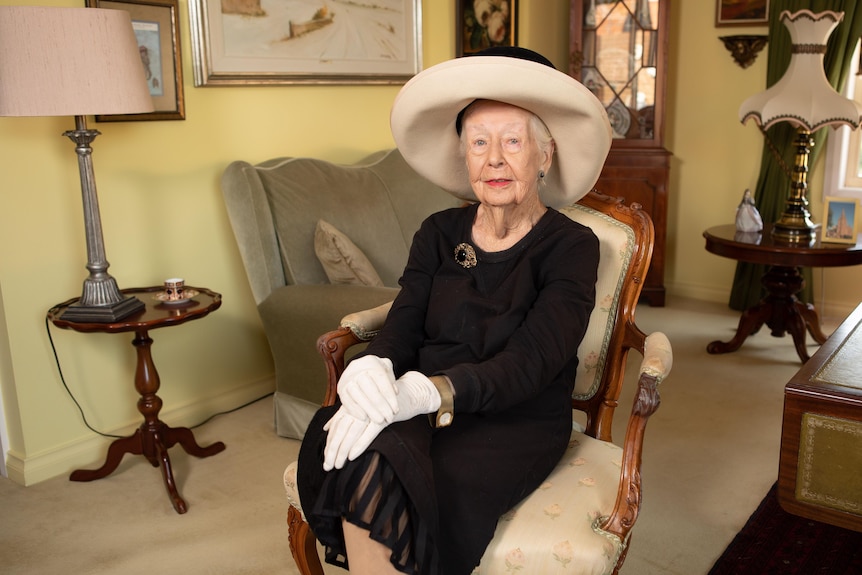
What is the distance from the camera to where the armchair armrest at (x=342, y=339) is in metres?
1.91

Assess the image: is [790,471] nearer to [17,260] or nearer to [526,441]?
[526,441]

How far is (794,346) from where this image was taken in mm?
3979

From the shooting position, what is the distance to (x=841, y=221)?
11.5 feet

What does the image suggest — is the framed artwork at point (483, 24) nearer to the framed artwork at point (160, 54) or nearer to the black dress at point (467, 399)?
the framed artwork at point (160, 54)

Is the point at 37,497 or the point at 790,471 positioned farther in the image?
the point at 37,497

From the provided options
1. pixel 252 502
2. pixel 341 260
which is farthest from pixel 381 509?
pixel 341 260

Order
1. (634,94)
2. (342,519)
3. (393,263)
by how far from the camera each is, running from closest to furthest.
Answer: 1. (342,519)
2. (393,263)
3. (634,94)

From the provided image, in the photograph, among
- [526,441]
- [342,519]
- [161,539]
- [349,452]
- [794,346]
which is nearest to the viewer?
[349,452]

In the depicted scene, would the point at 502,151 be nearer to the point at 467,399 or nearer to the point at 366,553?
the point at 467,399

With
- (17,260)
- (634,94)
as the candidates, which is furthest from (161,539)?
(634,94)

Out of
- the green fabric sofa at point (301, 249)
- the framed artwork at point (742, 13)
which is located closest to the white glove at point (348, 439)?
the green fabric sofa at point (301, 249)

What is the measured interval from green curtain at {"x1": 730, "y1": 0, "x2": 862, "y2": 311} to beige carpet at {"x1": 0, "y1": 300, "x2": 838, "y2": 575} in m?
1.23

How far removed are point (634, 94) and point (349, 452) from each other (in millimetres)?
3611

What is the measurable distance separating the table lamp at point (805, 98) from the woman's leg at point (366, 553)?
9.00 feet
